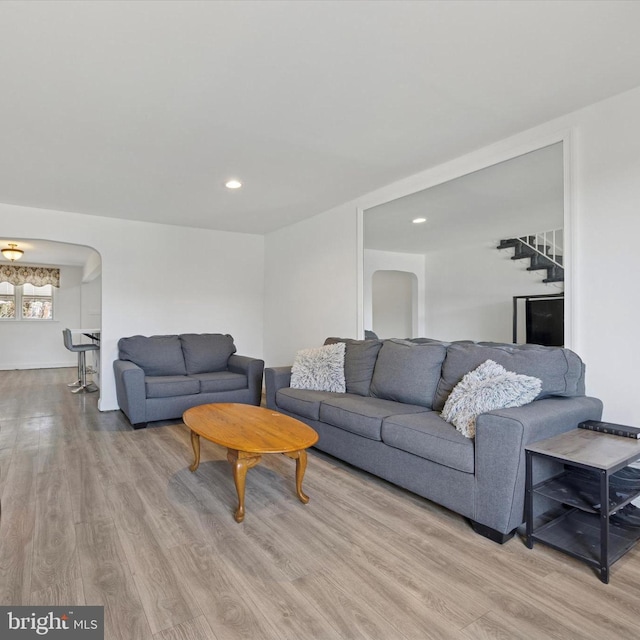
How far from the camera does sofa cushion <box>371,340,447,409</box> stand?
9.79 feet

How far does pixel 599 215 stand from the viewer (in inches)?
95.7

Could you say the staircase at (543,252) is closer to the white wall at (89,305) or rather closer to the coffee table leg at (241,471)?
the coffee table leg at (241,471)

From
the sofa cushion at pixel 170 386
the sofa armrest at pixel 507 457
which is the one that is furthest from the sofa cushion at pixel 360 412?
the sofa cushion at pixel 170 386

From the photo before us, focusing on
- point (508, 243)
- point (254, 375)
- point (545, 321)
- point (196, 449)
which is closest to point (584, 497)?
point (545, 321)

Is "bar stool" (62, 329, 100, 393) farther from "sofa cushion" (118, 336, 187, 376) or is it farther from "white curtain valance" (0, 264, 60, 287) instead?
"white curtain valance" (0, 264, 60, 287)

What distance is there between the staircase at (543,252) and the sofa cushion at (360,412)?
4.08 feet

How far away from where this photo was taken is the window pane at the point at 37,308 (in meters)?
9.04

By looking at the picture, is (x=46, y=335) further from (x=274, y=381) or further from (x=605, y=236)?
(x=605, y=236)

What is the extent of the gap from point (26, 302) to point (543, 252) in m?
10.2

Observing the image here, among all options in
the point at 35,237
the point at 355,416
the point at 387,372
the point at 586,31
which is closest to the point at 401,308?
the point at 387,372

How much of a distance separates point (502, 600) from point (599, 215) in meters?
2.13

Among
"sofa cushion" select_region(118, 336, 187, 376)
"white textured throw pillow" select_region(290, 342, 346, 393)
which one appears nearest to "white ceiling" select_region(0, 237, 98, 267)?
"sofa cushion" select_region(118, 336, 187, 376)

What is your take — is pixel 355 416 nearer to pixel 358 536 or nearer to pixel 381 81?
pixel 358 536

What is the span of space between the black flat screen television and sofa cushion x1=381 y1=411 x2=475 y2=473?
2.86 ft
